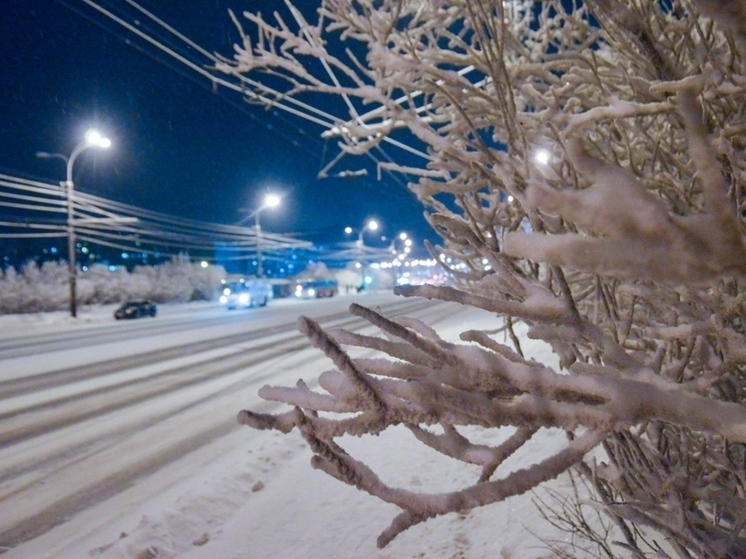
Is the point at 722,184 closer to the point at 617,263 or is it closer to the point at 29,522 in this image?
the point at 617,263

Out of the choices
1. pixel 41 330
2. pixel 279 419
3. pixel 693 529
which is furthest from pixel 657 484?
pixel 41 330

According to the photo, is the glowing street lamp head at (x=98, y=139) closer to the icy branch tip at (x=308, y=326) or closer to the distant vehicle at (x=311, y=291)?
the icy branch tip at (x=308, y=326)

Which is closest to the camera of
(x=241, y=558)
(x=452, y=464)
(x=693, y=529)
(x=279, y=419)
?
(x=279, y=419)

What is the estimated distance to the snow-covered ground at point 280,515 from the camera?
4.14 meters

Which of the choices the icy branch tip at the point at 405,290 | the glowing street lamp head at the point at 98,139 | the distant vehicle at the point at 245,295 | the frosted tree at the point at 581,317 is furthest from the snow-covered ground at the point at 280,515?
the distant vehicle at the point at 245,295

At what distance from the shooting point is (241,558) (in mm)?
4137

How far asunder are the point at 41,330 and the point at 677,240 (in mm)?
29143

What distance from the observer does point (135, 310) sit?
1256 inches

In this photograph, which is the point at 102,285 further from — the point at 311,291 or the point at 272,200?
the point at 311,291

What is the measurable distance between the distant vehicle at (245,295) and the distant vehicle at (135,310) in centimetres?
601

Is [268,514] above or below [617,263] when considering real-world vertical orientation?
below

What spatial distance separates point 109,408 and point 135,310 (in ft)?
80.8

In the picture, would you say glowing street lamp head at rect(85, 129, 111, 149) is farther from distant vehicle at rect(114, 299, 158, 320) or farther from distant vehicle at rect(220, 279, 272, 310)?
distant vehicle at rect(220, 279, 272, 310)

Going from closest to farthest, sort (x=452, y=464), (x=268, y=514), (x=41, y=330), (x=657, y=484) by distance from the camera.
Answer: (x=657, y=484) → (x=268, y=514) → (x=452, y=464) → (x=41, y=330)
